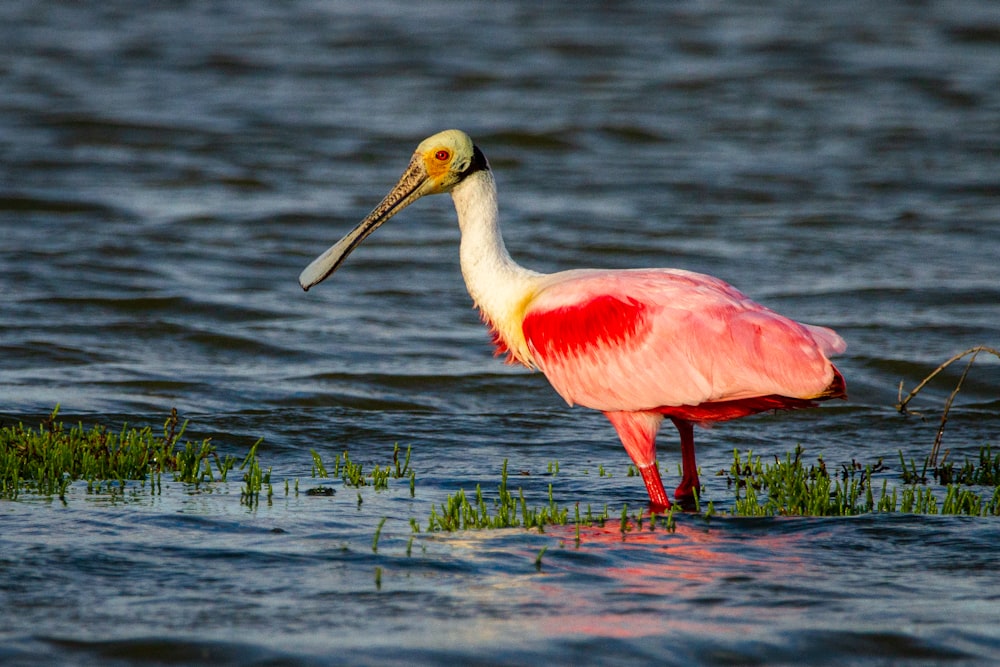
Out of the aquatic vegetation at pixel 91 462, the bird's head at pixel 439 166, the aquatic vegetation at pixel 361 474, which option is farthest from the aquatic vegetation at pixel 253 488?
the bird's head at pixel 439 166

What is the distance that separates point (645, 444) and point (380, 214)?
218 centimetres

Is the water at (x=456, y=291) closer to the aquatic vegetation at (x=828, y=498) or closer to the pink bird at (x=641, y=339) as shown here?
the aquatic vegetation at (x=828, y=498)

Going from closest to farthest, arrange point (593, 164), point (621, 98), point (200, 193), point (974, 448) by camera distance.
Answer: point (974, 448)
point (200, 193)
point (593, 164)
point (621, 98)

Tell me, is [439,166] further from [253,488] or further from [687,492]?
[687,492]

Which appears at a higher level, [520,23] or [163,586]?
[520,23]

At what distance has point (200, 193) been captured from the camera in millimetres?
20328

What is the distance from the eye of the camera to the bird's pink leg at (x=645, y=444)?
307 inches

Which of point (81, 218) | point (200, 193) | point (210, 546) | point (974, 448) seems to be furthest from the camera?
point (200, 193)

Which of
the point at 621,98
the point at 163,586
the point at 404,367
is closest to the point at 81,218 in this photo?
the point at 404,367

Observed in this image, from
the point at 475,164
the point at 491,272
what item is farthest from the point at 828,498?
the point at 475,164

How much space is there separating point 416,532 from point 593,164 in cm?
1618

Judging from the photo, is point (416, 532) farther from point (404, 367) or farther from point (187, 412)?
point (404, 367)

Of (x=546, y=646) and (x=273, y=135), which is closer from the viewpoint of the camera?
(x=546, y=646)

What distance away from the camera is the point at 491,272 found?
8.34m
